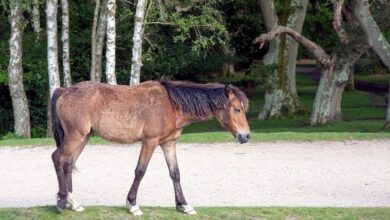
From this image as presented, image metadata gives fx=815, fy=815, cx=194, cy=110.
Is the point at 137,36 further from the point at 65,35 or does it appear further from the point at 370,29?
the point at 370,29

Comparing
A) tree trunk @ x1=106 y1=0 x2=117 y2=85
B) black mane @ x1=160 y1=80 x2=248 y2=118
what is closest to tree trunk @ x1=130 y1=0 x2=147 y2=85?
tree trunk @ x1=106 y1=0 x2=117 y2=85

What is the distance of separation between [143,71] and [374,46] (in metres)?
8.13

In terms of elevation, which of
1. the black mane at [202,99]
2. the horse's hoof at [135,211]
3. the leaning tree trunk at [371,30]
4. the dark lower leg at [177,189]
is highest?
the leaning tree trunk at [371,30]

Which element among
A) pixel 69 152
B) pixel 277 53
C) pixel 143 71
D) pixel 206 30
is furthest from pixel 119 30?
pixel 69 152

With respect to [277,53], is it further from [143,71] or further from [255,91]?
[255,91]

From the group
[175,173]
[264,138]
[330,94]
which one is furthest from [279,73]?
[175,173]

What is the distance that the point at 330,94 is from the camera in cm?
2412

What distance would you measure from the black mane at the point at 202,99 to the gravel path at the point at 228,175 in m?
2.13

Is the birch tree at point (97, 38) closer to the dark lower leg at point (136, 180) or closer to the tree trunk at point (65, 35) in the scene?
the tree trunk at point (65, 35)

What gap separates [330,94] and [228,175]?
10.1 meters

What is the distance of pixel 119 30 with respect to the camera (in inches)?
1031

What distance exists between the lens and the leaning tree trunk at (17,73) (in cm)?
2133

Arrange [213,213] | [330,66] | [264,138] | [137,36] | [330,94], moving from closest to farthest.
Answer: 1. [213,213]
2. [264,138]
3. [137,36]
4. [330,66]
5. [330,94]

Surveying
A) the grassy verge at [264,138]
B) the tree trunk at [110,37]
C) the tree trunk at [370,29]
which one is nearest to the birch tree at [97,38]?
the tree trunk at [110,37]
